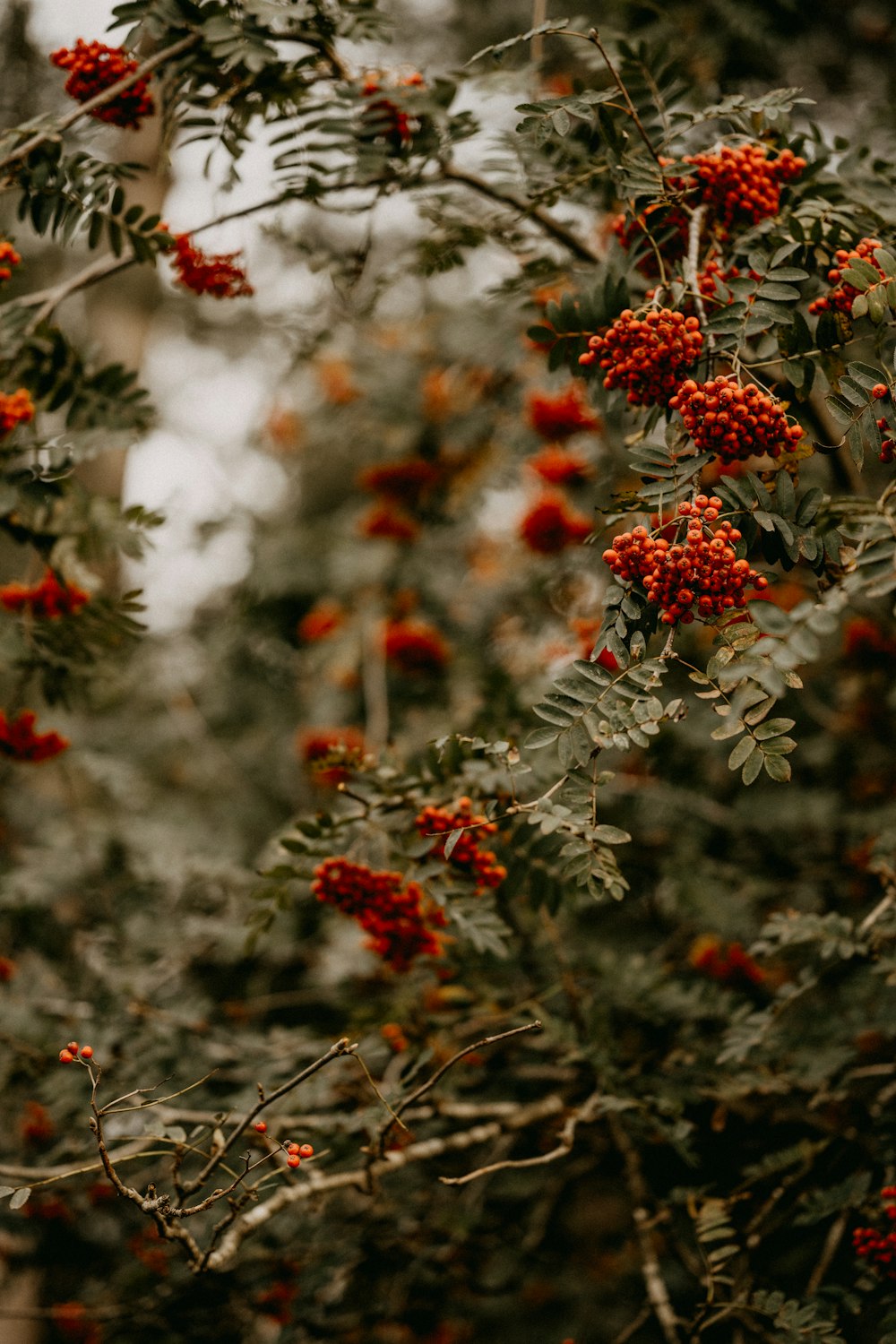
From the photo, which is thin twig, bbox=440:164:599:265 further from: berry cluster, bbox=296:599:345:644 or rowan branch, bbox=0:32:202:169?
berry cluster, bbox=296:599:345:644

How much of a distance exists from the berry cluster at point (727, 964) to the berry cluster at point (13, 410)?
6.68 feet

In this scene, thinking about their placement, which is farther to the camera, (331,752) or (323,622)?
(323,622)

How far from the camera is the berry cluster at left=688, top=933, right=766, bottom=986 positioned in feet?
7.79

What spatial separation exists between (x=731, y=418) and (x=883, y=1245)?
132 centimetres

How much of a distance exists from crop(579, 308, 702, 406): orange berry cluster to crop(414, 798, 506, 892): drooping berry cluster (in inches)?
27.5

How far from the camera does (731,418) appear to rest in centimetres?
114

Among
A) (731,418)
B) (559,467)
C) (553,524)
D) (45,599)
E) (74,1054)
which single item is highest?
(731,418)

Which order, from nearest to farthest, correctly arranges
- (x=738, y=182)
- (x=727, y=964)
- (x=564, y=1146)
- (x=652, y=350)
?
(x=652, y=350), (x=738, y=182), (x=564, y=1146), (x=727, y=964)

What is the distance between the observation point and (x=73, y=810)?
2.61 meters

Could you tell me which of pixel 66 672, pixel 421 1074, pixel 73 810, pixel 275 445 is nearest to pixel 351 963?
pixel 421 1074

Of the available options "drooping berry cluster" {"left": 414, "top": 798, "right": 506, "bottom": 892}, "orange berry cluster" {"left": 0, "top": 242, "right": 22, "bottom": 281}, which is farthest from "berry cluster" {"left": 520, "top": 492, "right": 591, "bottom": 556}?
"orange berry cluster" {"left": 0, "top": 242, "right": 22, "bottom": 281}

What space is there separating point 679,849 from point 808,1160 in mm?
1054

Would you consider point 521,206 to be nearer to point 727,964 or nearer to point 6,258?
→ point 6,258

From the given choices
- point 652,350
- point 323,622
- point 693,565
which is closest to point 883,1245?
point 693,565
